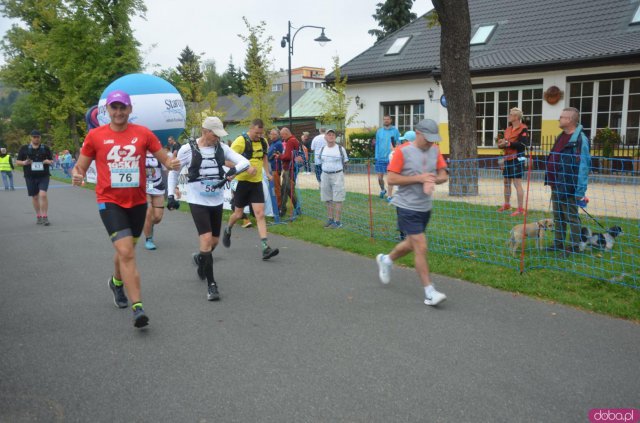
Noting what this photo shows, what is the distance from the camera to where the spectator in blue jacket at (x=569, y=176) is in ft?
22.0

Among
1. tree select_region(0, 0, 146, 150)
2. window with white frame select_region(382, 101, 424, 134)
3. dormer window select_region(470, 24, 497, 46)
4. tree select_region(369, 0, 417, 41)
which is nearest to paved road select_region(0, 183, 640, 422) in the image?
window with white frame select_region(382, 101, 424, 134)

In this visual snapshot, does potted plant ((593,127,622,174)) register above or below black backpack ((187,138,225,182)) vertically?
below

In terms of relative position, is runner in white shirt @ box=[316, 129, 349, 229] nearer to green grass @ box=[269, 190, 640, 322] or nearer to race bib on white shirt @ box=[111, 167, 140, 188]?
green grass @ box=[269, 190, 640, 322]

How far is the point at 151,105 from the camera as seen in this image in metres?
7.15

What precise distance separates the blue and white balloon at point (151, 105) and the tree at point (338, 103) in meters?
17.9

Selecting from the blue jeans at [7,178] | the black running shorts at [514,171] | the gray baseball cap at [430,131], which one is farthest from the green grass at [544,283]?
the blue jeans at [7,178]

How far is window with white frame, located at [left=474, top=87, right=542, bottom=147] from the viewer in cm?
1992

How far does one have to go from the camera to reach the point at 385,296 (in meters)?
5.75

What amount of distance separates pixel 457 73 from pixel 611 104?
29.4 ft

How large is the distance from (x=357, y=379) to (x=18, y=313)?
369 cm

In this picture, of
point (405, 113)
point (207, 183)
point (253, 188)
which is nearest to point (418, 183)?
point (207, 183)

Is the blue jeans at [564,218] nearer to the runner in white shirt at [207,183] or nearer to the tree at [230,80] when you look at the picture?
the runner in white shirt at [207,183]

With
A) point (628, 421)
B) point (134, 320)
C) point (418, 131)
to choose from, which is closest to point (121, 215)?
point (134, 320)

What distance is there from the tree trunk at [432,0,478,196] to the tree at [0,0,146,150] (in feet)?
86.2
